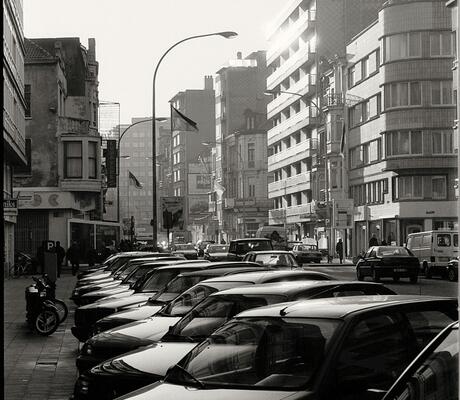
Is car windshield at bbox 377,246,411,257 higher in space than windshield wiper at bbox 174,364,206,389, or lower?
higher

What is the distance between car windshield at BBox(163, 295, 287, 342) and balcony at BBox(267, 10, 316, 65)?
82.3m

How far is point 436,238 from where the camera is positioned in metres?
42.7

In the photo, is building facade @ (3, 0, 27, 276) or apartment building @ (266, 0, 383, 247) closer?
building facade @ (3, 0, 27, 276)

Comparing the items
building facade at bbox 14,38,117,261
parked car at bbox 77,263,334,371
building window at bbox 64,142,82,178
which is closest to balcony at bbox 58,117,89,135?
building facade at bbox 14,38,117,261

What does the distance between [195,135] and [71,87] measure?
9774 cm

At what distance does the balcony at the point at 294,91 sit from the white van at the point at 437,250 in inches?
1909

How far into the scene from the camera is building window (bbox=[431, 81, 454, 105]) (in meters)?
65.1

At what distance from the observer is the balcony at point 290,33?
299ft

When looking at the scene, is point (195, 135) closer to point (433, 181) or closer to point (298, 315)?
point (433, 181)

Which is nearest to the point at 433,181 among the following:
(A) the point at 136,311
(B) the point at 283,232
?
(B) the point at 283,232

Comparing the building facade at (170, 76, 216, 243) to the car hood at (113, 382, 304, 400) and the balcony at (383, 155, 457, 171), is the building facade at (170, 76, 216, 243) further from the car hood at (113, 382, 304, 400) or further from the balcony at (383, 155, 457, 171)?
the car hood at (113, 382, 304, 400)

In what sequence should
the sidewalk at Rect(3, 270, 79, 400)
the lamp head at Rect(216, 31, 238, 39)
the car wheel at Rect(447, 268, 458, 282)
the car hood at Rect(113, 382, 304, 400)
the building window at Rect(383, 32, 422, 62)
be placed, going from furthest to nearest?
the building window at Rect(383, 32, 422, 62)
the lamp head at Rect(216, 31, 238, 39)
the car wheel at Rect(447, 268, 458, 282)
the sidewalk at Rect(3, 270, 79, 400)
the car hood at Rect(113, 382, 304, 400)

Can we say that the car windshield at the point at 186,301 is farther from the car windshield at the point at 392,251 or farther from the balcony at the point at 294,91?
the balcony at the point at 294,91

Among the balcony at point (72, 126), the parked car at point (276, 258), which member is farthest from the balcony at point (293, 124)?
the parked car at point (276, 258)
